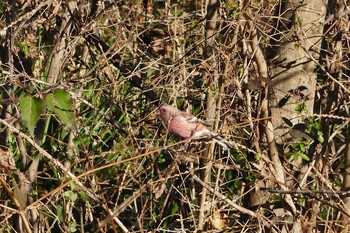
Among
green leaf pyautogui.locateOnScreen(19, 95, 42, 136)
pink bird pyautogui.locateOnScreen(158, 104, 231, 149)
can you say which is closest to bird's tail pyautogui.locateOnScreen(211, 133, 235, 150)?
pink bird pyautogui.locateOnScreen(158, 104, 231, 149)

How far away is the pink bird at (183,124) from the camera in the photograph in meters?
3.93

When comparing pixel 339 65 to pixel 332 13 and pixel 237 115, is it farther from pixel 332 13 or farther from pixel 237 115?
pixel 237 115

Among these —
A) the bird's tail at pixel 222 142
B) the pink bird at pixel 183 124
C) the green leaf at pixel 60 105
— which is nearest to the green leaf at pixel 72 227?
the pink bird at pixel 183 124

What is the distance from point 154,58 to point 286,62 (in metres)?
0.83

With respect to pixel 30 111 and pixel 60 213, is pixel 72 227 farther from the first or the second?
pixel 30 111

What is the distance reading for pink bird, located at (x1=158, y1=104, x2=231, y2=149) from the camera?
3.93 m

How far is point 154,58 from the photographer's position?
4781 millimetres

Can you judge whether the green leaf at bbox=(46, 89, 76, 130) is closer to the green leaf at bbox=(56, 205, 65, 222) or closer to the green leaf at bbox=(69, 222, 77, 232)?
the green leaf at bbox=(56, 205, 65, 222)

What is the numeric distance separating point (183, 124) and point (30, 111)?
4.42ft

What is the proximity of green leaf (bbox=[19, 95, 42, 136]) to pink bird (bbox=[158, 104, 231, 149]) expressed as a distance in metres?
1.18

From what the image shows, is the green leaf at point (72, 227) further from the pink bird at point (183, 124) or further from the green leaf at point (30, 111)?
the green leaf at point (30, 111)

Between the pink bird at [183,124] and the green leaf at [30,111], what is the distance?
1184 mm

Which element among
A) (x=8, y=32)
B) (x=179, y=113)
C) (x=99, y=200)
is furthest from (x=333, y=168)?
(x=8, y=32)

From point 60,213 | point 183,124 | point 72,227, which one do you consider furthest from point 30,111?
point 72,227
